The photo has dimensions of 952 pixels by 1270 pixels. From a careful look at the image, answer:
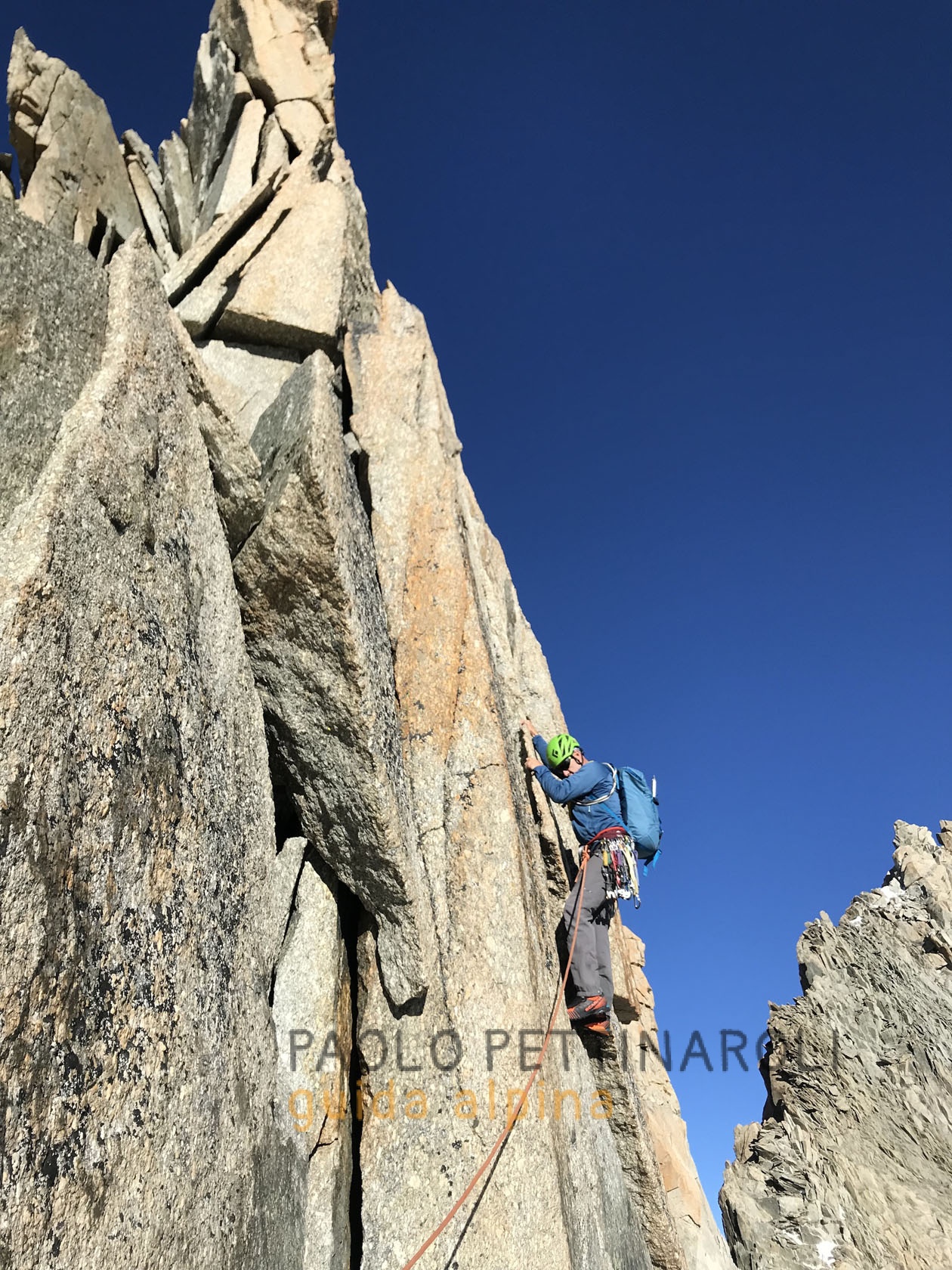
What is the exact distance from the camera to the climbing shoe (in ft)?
30.7

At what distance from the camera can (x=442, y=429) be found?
11898 millimetres

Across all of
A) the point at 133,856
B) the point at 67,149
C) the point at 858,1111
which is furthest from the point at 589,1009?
the point at 67,149

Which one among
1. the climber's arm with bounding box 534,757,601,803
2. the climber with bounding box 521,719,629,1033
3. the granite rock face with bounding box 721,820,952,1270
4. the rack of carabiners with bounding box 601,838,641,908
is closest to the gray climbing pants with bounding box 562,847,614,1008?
the climber with bounding box 521,719,629,1033

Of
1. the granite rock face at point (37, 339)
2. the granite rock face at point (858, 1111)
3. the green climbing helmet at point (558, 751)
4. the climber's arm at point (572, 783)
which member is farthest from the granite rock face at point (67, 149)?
the granite rock face at point (858, 1111)

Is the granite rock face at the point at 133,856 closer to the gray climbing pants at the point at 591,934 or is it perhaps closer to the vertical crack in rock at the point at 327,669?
the vertical crack in rock at the point at 327,669

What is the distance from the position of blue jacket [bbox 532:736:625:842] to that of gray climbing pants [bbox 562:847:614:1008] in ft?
1.14

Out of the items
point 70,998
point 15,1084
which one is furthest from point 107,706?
point 15,1084

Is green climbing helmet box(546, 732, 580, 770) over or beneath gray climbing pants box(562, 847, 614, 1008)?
over

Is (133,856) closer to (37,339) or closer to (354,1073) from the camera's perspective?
(37,339)

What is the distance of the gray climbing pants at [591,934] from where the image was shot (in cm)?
955

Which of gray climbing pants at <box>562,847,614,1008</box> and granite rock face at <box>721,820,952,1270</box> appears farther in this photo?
granite rock face at <box>721,820,952,1270</box>

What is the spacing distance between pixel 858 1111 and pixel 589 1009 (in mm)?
9220

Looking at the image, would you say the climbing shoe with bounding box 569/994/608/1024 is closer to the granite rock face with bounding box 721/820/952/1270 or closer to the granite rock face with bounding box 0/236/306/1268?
the granite rock face with bounding box 0/236/306/1268

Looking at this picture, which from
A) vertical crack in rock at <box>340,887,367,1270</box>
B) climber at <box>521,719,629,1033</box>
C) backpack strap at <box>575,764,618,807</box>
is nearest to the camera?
vertical crack in rock at <box>340,887,367,1270</box>
